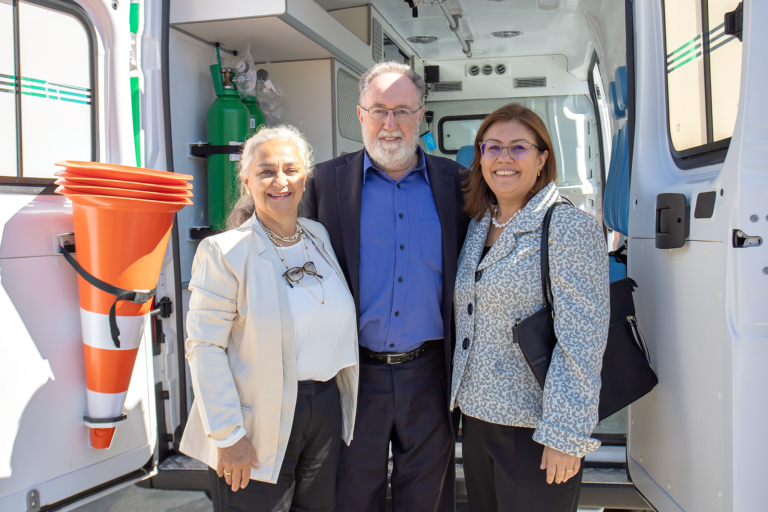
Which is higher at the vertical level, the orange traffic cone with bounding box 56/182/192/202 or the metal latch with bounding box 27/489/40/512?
the orange traffic cone with bounding box 56/182/192/202

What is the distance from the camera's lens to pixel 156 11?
2.52 metres

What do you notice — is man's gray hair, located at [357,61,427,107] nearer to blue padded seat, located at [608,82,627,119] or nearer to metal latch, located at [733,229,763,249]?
metal latch, located at [733,229,763,249]

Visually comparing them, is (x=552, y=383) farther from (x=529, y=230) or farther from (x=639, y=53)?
(x=639, y=53)

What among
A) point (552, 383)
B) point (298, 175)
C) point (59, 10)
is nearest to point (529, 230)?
point (552, 383)

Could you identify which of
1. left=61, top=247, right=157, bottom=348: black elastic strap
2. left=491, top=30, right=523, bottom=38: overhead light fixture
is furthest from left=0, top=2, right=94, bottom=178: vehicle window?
left=491, top=30, right=523, bottom=38: overhead light fixture

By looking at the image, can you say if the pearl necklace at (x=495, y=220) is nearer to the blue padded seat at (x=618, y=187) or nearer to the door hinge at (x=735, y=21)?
the door hinge at (x=735, y=21)

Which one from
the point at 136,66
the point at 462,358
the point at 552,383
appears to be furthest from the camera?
the point at 136,66

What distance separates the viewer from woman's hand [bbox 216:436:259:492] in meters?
1.72

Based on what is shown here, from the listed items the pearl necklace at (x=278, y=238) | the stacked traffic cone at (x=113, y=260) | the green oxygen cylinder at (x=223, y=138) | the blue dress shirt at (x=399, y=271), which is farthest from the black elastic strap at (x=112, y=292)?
the green oxygen cylinder at (x=223, y=138)

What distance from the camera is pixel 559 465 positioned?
1.63m

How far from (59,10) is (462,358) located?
1.87 m

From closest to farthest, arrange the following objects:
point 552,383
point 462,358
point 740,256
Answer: point 740,256
point 552,383
point 462,358

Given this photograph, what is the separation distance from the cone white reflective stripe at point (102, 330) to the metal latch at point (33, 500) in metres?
0.50

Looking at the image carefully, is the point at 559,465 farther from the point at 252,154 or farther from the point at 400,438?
the point at 252,154
